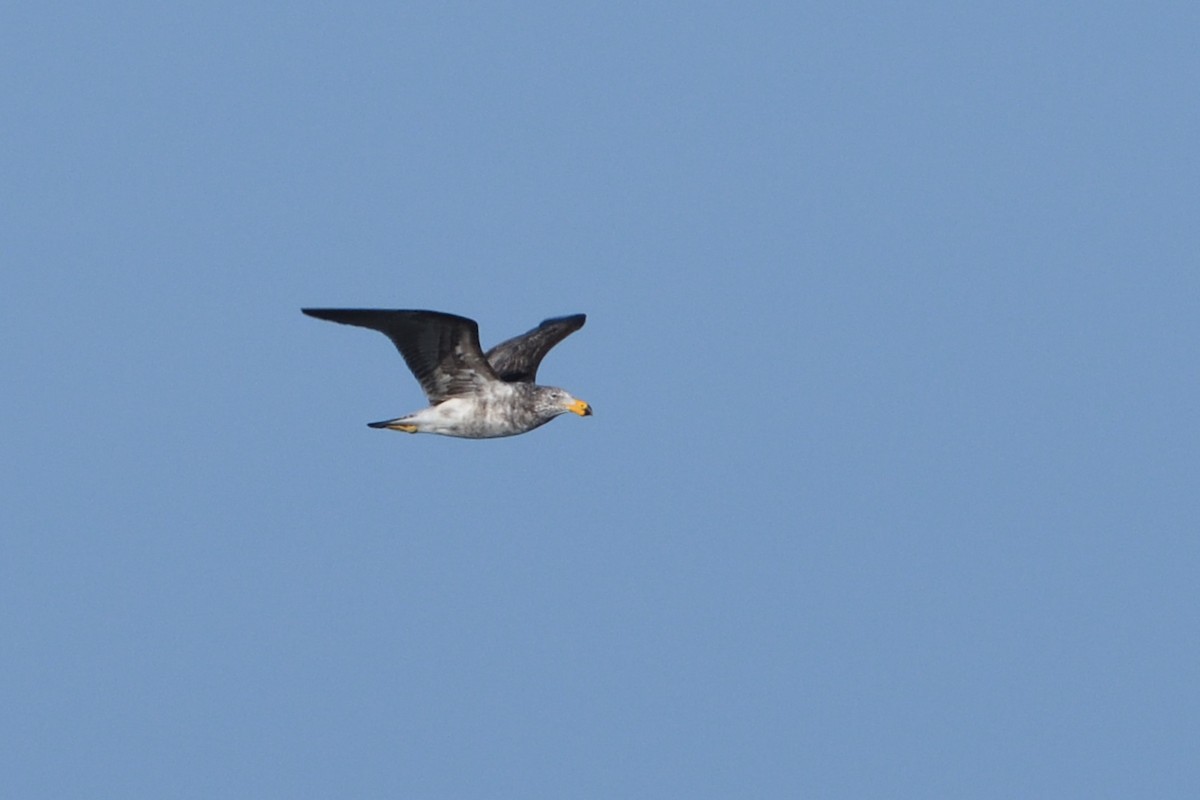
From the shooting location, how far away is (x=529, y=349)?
1024 inches

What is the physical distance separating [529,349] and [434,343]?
3.28m

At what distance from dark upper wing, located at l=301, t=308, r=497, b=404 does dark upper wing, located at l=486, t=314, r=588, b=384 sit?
62.7 inches

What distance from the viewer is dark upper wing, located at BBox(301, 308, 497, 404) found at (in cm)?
2180

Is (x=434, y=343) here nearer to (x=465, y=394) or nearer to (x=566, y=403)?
(x=465, y=394)

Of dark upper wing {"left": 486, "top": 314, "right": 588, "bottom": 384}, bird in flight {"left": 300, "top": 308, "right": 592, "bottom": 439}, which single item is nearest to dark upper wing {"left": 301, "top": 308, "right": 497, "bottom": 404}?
bird in flight {"left": 300, "top": 308, "right": 592, "bottom": 439}

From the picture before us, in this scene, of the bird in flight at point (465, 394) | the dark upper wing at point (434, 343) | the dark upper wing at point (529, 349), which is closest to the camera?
the dark upper wing at point (434, 343)

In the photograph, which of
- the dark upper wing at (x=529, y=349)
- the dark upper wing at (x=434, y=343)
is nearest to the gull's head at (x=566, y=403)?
the dark upper wing at (x=434, y=343)

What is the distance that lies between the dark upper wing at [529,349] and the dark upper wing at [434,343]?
159 centimetres

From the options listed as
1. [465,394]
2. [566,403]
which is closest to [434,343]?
[465,394]

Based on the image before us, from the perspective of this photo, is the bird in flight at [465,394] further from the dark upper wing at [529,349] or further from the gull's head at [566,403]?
the dark upper wing at [529,349]

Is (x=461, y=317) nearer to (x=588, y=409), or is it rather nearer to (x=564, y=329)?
(x=588, y=409)

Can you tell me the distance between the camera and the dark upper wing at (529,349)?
2536cm

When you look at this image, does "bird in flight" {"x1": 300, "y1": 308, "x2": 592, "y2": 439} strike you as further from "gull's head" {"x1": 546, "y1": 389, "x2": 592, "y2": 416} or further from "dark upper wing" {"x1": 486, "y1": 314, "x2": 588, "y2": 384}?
"dark upper wing" {"x1": 486, "y1": 314, "x2": 588, "y2": 384}

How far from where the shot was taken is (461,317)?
22172mm
